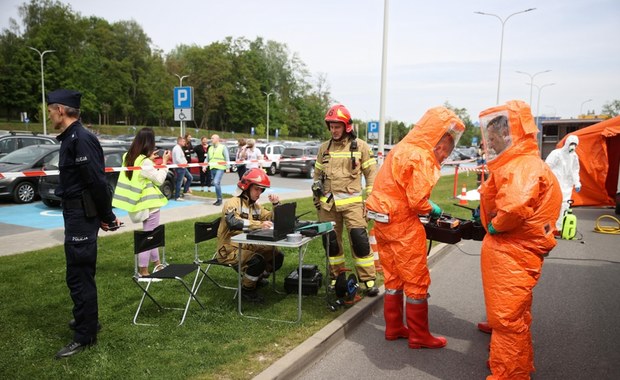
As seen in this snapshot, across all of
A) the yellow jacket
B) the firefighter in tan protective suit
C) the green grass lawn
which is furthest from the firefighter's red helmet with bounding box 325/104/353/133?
the green grass lawn

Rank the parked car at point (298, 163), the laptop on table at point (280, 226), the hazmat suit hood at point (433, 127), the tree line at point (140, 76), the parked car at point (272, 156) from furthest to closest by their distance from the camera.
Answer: the tree line at point (140, 76) → the parked car at point (272, 156) → the parked car at point (298, 163) → the laptop on table at point (280, 226) → the hazmat suit hood at point (433, 127)

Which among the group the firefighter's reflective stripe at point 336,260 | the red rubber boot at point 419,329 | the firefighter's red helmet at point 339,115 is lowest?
the red rubber boot at point 419,329

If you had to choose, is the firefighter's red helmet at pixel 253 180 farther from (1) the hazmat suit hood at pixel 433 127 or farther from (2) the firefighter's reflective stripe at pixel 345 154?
(1) the hazmat suit hood at pixel 433 127

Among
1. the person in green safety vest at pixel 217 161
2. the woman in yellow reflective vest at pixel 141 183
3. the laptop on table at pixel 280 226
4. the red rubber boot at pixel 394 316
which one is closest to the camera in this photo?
the red rubber boot at pixel 394 316

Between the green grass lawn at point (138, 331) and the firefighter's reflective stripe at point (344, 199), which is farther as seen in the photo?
the firefighter's reflective stripe at point (344, 199)

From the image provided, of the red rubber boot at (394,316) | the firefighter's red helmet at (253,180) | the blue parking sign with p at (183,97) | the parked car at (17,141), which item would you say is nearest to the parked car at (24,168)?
the parked car at (17,141)

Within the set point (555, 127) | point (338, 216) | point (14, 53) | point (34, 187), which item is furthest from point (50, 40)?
point (338, 216)

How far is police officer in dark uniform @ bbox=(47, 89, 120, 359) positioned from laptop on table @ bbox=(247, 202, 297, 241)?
4.76 feet

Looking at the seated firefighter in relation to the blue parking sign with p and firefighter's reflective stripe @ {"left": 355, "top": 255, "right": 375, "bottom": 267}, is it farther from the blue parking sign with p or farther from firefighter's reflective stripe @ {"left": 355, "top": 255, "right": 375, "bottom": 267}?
the blue parking sign with p

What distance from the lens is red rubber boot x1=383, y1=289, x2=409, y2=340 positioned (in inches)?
174

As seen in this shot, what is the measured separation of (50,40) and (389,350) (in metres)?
65.3

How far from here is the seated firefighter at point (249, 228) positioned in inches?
200

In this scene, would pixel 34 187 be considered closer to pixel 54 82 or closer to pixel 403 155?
pixel 403 155

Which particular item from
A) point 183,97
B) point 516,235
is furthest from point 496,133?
point 183,97
